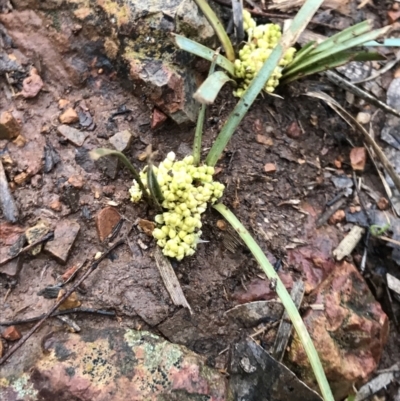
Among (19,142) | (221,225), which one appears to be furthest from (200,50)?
(19,142)

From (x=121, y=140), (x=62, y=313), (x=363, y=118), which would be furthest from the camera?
(x=363, y=118)

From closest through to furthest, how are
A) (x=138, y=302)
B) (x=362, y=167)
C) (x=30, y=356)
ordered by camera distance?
1. (x=30, y=356)
2. (x=138, y=302)
3. (x=362, y=167)

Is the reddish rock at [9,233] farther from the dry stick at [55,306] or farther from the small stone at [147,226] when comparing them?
the small stone at [147,226]

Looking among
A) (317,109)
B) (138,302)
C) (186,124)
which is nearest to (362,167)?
(317,109)

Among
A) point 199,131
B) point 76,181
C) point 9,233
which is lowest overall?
point 9,233

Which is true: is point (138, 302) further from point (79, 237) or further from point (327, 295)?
point (327, 295)

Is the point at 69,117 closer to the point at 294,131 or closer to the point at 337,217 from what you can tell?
the point at 294,131
